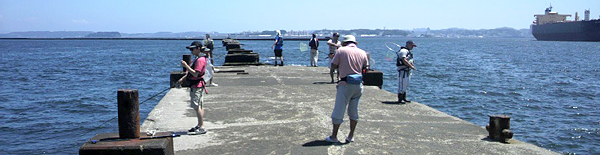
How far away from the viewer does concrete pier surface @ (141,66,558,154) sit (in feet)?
22.9

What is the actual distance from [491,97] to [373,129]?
52.7 feet

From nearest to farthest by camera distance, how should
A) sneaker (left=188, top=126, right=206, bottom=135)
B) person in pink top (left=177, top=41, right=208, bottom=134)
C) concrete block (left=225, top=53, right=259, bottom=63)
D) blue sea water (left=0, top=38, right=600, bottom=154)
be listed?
person in pink top (left=177, top=41, right=208, bottom=134) → sneaker (left=188, top=126, right=206, bottom=135) → blue sea water (left=0, top=38, right=600, bottom=154) → concrete block (left=225, top=53, right=259, bottom=63)

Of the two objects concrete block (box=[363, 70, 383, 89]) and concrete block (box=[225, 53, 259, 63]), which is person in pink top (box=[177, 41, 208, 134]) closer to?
concrete block (box=[363, 70, 383, 89])

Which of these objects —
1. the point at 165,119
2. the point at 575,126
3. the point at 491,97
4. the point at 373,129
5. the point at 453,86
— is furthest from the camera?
the point at 453,86

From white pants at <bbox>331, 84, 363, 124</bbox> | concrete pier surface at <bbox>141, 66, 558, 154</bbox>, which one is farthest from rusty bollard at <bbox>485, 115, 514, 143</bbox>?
white pants at <bbox>331, 84, 363, 124</bbox>

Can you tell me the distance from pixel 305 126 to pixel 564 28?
139022 mm

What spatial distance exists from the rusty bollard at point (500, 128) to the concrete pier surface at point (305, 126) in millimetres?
120

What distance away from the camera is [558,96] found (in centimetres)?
2345

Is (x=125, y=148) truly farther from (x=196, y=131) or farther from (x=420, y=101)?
(x=420, y=101)

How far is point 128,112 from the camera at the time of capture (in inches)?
230

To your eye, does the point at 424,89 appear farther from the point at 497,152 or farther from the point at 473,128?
the point at 497,152

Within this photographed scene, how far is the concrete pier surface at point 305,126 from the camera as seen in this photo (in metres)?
6.98

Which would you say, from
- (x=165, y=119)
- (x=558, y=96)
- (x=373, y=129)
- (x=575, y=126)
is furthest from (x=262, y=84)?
(x=558, y=96)

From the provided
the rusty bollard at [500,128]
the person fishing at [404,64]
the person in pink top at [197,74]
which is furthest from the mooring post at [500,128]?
the person in pink top at [197,74]
